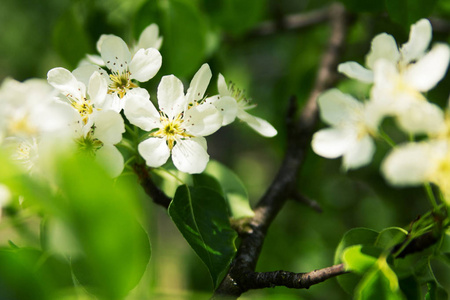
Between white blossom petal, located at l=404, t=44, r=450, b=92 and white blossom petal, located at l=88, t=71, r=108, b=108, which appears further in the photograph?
white blossom petal, located at l=88, t=71, r=108, b=108

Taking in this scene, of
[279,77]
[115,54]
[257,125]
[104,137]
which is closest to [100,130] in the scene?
[104,137]

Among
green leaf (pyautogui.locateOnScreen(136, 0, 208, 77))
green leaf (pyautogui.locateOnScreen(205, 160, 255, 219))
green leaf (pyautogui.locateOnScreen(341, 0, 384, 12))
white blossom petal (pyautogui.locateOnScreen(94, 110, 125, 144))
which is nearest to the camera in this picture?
white blossom petal (pyautogui.locateOnScreen(94, 110, 125, 144))

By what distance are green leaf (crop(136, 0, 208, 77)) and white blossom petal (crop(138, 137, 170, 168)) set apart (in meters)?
0.46

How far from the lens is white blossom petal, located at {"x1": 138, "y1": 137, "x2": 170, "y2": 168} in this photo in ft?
2.76

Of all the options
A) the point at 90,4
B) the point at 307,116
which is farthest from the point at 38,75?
the point at 307,116

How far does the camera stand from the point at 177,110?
887mm

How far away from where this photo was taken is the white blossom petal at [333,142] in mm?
769

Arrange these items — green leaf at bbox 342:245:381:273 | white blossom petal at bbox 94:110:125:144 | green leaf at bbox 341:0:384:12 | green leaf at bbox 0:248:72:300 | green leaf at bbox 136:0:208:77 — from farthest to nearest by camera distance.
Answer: green leaf at bbox 136:0:208:77 → green leaf at bbox 341:0:384:12 → white blossom petal at bbox 94:110:125:144 → green leaf at bbox 342:245:381:273 → green leaf at bbox 0:248:72:300

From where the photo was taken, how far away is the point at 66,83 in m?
0.88

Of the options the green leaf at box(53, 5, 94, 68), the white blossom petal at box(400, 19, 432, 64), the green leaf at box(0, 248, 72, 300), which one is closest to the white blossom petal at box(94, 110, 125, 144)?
the green leaf at box(0, 248, 72, 300)

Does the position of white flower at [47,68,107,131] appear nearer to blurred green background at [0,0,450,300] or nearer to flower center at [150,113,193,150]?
flower center at [150,113,193,150]

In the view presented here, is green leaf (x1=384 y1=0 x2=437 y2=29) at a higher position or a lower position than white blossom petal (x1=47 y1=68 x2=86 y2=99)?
higher

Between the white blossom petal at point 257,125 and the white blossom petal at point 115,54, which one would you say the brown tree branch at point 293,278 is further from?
the white blossom petal at point 115,54

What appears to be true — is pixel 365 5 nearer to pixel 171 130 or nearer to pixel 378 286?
pixel 171 130
